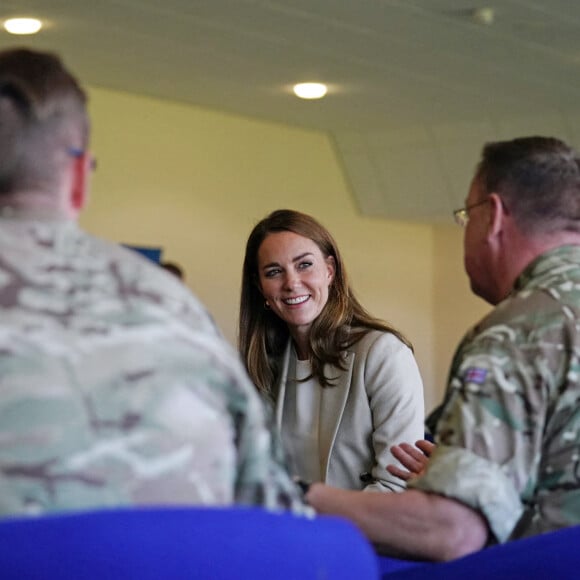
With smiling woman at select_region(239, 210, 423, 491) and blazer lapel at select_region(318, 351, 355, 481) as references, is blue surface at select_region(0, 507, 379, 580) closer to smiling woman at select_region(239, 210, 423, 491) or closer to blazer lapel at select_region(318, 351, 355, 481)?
smiling woman at select_region(239, 210, 423, 491)

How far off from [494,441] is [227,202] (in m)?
9.47

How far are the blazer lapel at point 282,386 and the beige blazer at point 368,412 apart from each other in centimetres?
2

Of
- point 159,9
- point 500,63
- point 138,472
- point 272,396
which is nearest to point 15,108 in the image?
point 138,472

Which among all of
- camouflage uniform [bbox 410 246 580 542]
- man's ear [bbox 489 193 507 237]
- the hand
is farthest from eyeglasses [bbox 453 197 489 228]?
the hand

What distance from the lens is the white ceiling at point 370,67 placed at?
8453 mm

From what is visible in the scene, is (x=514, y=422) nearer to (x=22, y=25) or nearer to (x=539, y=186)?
(x=539, y=186)

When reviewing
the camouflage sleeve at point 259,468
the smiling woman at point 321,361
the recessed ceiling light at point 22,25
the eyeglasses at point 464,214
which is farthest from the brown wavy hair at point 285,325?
the recessed ceiling light at point 22,25

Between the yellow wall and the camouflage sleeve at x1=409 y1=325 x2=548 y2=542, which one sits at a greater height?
the yellow wall

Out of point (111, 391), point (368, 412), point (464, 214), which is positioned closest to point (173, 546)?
point (111, 391)

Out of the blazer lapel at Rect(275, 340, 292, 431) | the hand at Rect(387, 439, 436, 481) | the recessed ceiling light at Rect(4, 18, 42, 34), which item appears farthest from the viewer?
the recessed ceiling light at Rect(4, 18, 42, 34)

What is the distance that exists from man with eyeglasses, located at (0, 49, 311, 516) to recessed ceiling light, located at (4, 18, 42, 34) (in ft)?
22.8

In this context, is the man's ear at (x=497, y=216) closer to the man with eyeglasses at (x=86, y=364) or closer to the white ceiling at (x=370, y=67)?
the man with eyeglasses at (x=86, y=364)

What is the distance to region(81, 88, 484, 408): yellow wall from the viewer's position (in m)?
11.1

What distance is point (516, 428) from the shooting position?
255 cm
